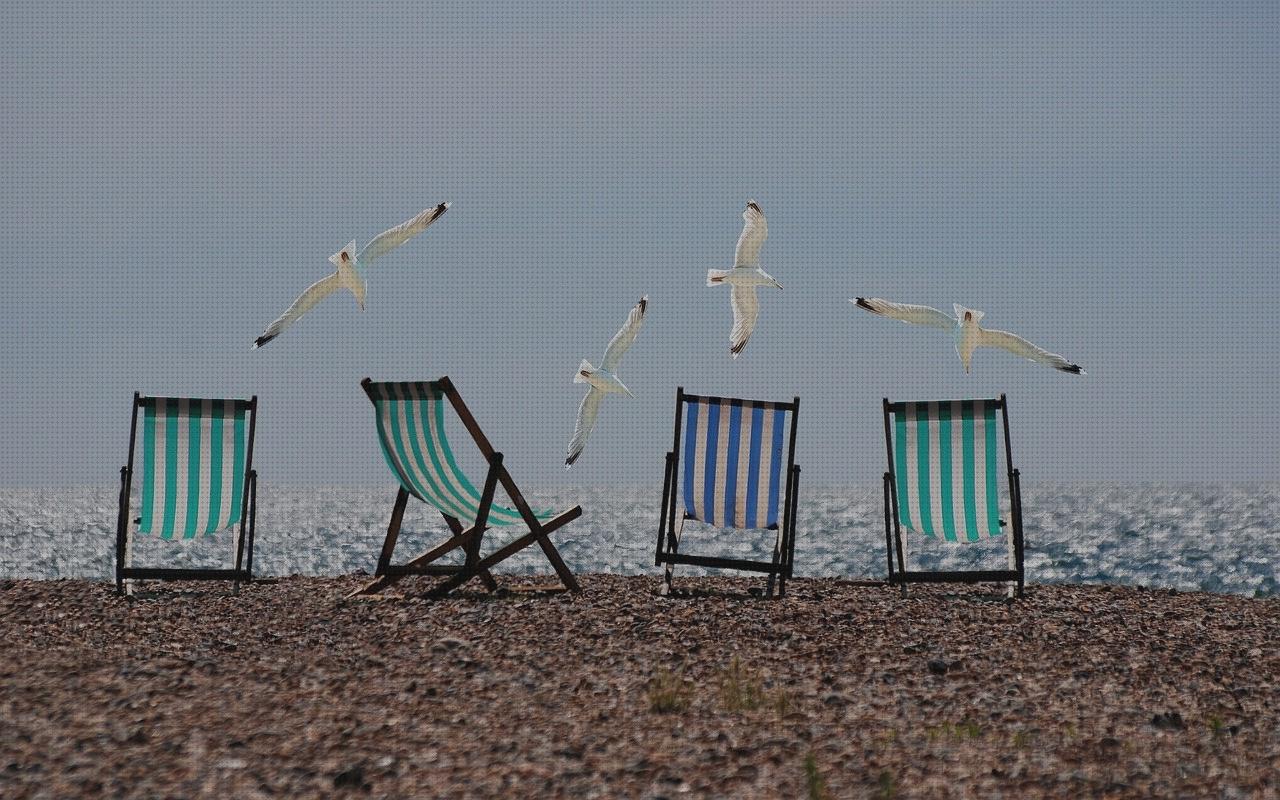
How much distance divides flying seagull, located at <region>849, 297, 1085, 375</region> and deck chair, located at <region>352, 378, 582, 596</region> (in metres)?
2.46

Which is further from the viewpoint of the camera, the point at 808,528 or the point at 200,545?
the point at 808,528

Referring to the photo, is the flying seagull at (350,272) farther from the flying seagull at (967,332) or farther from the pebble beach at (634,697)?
the flying seagull at (967,332)

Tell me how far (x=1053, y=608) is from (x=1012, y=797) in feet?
11.8

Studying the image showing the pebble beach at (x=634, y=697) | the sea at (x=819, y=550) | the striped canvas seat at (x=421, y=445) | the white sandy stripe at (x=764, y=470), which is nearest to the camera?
the pebble beach at (x=634, y=697)

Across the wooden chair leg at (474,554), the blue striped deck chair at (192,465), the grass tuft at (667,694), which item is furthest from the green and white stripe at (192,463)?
the grass tuft at (667,694)

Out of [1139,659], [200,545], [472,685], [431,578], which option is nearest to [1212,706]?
[1139,659]

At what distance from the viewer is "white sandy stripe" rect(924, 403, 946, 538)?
25.6 ft

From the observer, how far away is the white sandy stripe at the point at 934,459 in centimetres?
781

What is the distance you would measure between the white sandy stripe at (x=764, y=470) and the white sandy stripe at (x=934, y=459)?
1.00m

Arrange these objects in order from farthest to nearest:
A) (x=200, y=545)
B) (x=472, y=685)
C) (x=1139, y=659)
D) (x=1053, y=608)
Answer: (x=200, y=545) → (x=1053, y=608) → (x=1139, y=659) → (x=472, y=685)

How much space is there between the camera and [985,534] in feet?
25.1

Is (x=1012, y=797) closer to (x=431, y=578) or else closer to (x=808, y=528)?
(x=431, y=578)

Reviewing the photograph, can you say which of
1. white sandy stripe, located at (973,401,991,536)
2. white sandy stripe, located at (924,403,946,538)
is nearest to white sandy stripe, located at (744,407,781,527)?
white sandy stripe, located at (924,403,946,538)

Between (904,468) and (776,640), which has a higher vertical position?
(904,468)
